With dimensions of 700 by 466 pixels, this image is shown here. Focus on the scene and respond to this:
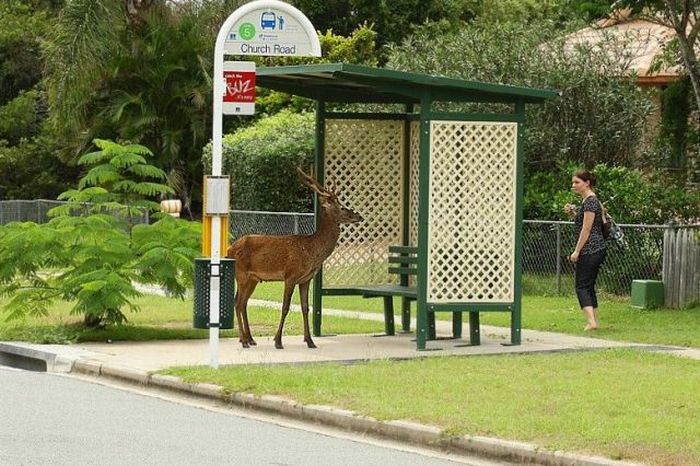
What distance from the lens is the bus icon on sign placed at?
15.6 metres

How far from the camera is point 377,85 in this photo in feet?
57.4

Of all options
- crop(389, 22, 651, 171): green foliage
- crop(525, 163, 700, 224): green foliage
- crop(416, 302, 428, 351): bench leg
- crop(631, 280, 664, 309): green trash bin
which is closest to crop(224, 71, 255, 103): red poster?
crop(416, 302, 428, 351): bench leg

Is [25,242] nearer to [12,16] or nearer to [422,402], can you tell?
[422,402]

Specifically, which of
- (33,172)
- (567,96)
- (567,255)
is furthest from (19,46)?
(567,255)

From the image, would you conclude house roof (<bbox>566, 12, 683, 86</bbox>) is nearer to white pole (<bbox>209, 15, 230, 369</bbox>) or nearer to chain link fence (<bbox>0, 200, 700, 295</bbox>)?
chain link fence (<bbox>0, 200, 700, 295</bbox>)

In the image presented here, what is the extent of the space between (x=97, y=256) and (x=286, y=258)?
244 cm

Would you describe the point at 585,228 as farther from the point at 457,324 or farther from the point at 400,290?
the point at 400,290

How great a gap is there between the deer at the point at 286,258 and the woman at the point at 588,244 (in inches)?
141

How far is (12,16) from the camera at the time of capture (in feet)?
157

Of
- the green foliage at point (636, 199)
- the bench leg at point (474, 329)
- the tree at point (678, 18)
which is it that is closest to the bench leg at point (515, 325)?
the bench leg at point (474, 329)

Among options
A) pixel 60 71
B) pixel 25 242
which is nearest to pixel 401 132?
pixel 25 242

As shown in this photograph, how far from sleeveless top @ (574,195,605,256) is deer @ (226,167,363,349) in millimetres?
3650

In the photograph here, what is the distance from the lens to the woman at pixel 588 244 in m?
20.0

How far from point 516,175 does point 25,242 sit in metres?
5.77
